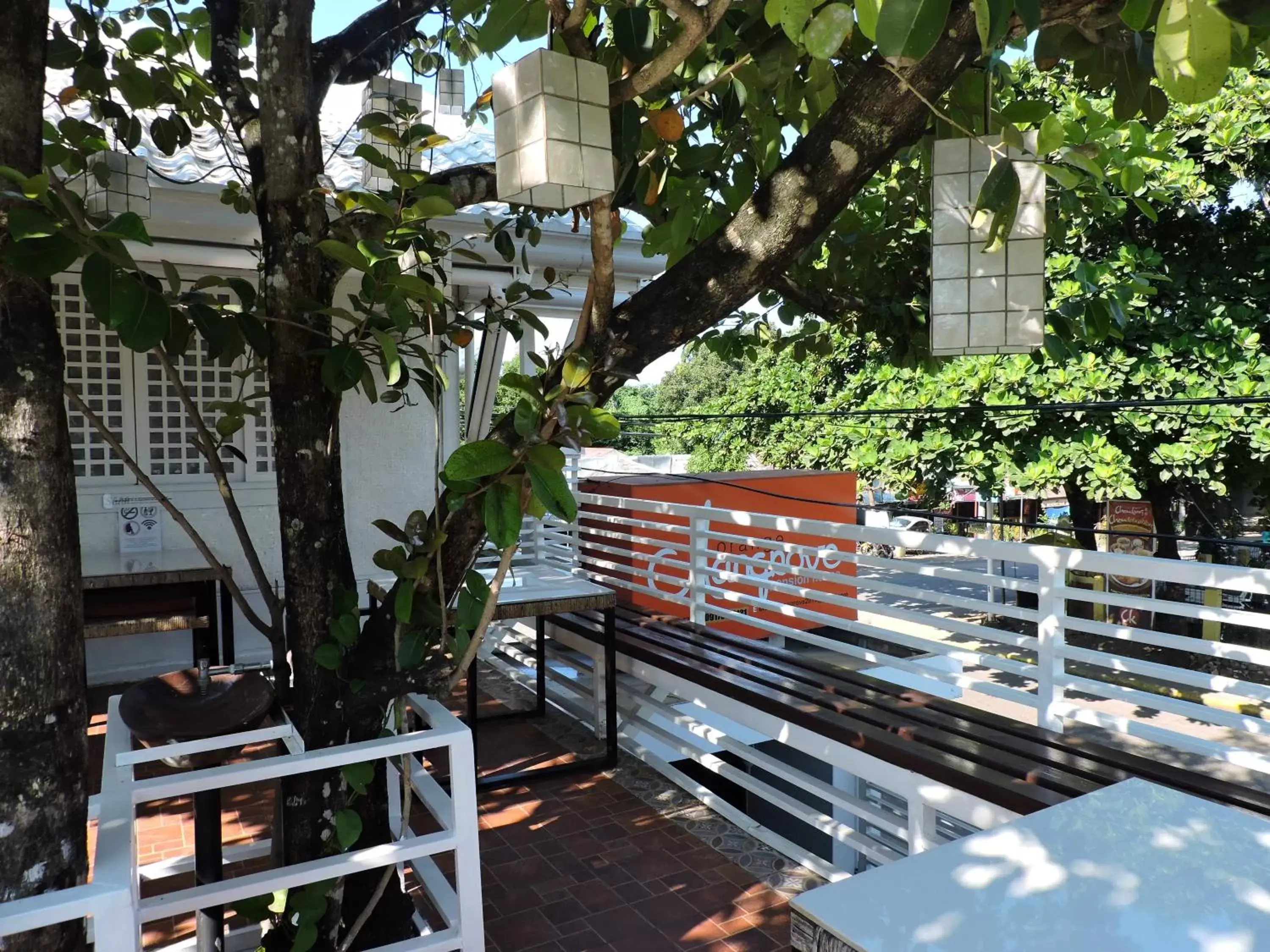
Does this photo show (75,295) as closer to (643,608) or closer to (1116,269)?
(643,608)

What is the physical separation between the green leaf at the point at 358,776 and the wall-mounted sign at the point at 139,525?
4110 millimetres

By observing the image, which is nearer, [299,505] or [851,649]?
[299,505]

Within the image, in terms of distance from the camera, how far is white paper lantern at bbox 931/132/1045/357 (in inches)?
90.6

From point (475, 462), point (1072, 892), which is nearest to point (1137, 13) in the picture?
point (1072, 892)

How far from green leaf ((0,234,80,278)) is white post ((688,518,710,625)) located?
3679mm

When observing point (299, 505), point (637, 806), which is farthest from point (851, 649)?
point (299, 505)

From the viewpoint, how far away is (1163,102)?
2.05m

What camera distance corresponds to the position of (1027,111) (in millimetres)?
1936

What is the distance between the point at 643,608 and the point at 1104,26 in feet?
14.2

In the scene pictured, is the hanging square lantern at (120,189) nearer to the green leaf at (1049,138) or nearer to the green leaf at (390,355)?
the green leaf at (390,355)

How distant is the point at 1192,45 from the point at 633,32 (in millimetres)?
1239

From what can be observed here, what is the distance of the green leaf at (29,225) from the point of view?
153 cm

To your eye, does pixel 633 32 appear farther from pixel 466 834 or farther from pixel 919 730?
pixel 919 730

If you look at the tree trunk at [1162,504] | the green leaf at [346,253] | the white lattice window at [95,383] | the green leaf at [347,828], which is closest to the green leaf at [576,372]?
the green leaf at [346,253]
